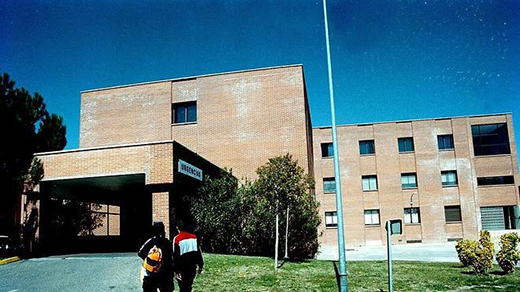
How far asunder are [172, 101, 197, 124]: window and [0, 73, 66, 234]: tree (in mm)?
7821

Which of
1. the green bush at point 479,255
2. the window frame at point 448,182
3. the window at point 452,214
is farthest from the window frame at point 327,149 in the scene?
the green bush at point 479,255

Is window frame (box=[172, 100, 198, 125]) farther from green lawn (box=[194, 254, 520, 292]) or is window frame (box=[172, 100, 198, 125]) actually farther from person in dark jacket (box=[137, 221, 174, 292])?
person in dark jacket (box=[137, 221, 174, 292])

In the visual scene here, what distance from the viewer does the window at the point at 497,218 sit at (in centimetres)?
3897

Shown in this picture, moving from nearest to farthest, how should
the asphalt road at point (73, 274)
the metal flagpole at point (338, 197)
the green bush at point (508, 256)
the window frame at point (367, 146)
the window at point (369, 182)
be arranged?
the metal flagpole at point (338, 197), the asphalt road at point (73, 274), the green bush at point (508, 256), the window at point (369, 182), the window frame at point (367, 146)

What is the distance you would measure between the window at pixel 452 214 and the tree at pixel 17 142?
33.1 meters

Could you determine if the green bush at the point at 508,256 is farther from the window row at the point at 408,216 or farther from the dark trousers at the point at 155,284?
the window row at the point at 408,216

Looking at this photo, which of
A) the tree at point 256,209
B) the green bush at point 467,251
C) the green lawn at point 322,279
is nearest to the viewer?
the green lawn at point 322,279

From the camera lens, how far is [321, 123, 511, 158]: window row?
4025 centimetres

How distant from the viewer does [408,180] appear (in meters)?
39.8

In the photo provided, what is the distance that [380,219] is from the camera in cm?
3922

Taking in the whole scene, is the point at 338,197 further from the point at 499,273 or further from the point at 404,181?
the point at 404,181

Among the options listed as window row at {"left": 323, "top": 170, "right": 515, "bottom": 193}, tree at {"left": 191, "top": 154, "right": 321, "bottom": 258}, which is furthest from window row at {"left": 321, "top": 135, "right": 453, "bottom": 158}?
tree at {"left": 191, "top": 154, "right": 321, "bottom": 258}

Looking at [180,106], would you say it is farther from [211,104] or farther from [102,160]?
[102,160]

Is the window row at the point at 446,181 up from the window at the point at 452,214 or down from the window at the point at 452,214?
up
